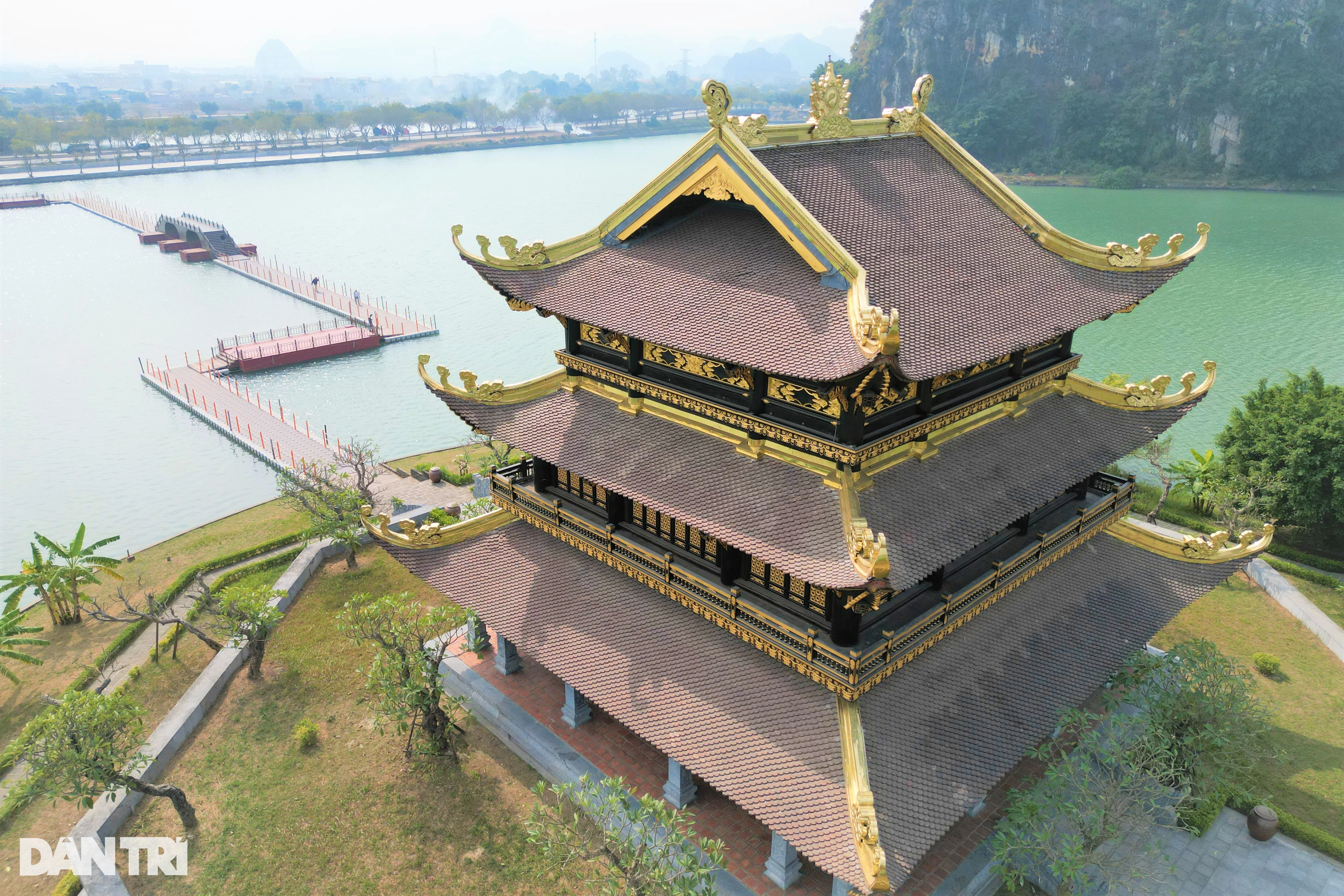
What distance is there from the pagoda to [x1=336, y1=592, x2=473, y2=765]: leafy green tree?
3.99 ft

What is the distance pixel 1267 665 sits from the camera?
976 inches

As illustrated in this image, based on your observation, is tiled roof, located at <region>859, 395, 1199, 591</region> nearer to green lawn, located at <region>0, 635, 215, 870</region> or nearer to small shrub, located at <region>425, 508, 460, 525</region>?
small shrub, located at <region>425, 508, 460, 525</region>

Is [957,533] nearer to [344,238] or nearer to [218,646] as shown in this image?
[218,646]

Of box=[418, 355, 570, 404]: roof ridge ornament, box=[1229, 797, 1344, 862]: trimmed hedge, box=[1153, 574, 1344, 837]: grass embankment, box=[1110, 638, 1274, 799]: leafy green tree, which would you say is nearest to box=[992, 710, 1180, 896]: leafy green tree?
box=[1110, 638, 1274, 799]: leafy green tree

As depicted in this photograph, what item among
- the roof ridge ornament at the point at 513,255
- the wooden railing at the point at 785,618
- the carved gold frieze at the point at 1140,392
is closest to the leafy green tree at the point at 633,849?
the wooden railing at the point at 785,618

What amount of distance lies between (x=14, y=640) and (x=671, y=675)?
71.8ft

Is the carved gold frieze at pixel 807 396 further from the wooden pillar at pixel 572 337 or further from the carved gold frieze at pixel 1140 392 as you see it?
the carved gold frieze at pixel 1140 392

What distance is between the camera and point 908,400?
53.5 ft

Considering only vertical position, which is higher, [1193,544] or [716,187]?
[716,187]

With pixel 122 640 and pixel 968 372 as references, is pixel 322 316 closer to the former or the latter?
pixel 122 640

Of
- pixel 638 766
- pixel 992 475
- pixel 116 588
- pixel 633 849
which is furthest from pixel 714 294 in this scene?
pixel 116 588

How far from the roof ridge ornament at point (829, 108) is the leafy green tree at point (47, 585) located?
27.3 m

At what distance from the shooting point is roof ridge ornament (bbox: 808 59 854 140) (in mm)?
18250

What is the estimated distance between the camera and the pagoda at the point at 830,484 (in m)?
15.0
